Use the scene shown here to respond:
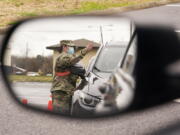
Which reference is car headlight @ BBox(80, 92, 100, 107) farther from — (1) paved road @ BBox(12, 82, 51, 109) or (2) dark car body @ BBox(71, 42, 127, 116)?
(1) paved road @ BBox(12, 82, 51, 109)

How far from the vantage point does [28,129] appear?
4.15 m

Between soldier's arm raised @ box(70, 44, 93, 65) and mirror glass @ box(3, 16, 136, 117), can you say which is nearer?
mirror glass @ box(3, 16, 136, 117)

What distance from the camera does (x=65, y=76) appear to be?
1.00 m

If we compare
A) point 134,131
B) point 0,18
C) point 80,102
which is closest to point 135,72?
point 80,102

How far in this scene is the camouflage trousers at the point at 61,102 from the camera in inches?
39.4

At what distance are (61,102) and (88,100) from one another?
0.07 meters

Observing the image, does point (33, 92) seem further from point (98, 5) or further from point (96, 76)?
point (98, 5)

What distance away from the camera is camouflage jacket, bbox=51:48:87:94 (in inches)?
39.1

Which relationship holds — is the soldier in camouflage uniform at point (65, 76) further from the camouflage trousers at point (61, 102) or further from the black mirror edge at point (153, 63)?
the black mirror edge at point (153, 63)

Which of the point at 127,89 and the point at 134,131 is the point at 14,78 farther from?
the point at 134,131

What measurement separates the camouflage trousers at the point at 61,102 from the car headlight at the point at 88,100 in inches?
1.3

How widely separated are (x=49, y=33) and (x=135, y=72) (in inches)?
13.1

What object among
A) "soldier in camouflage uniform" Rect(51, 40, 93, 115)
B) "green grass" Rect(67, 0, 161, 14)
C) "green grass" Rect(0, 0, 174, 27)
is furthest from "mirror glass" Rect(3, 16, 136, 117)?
"green grass" Rect(67, 0, 161, 14)

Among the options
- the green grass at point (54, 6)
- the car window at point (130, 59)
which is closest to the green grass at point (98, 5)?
the green grass at point (54, 6)
